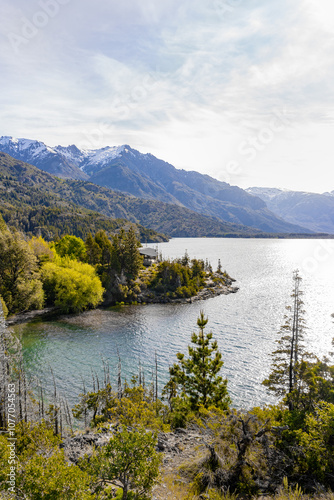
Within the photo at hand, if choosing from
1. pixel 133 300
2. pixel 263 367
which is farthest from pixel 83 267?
pixel 263 367

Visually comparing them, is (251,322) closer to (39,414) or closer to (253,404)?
(253,404)

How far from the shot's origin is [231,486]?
14305 mm

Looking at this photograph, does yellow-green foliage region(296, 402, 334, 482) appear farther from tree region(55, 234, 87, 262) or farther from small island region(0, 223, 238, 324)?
tree region(55, 234, 87, 262)

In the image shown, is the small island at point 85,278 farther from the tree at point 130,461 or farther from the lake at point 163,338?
the tree at point 130,461

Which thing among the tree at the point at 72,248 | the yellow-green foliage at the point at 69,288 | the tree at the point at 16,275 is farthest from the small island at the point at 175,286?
the tree at the point at 16,275

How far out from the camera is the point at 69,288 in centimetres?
7525

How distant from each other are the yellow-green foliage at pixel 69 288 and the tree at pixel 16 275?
7715mm

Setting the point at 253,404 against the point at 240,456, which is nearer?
the point at 240,456

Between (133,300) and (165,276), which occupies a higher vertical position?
(165,276)

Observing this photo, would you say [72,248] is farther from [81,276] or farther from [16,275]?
[16,275]

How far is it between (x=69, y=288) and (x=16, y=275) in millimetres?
14470

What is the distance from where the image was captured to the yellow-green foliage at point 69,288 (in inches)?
2960

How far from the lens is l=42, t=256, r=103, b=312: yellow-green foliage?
75188mm

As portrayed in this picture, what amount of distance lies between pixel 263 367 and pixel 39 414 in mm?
35657
